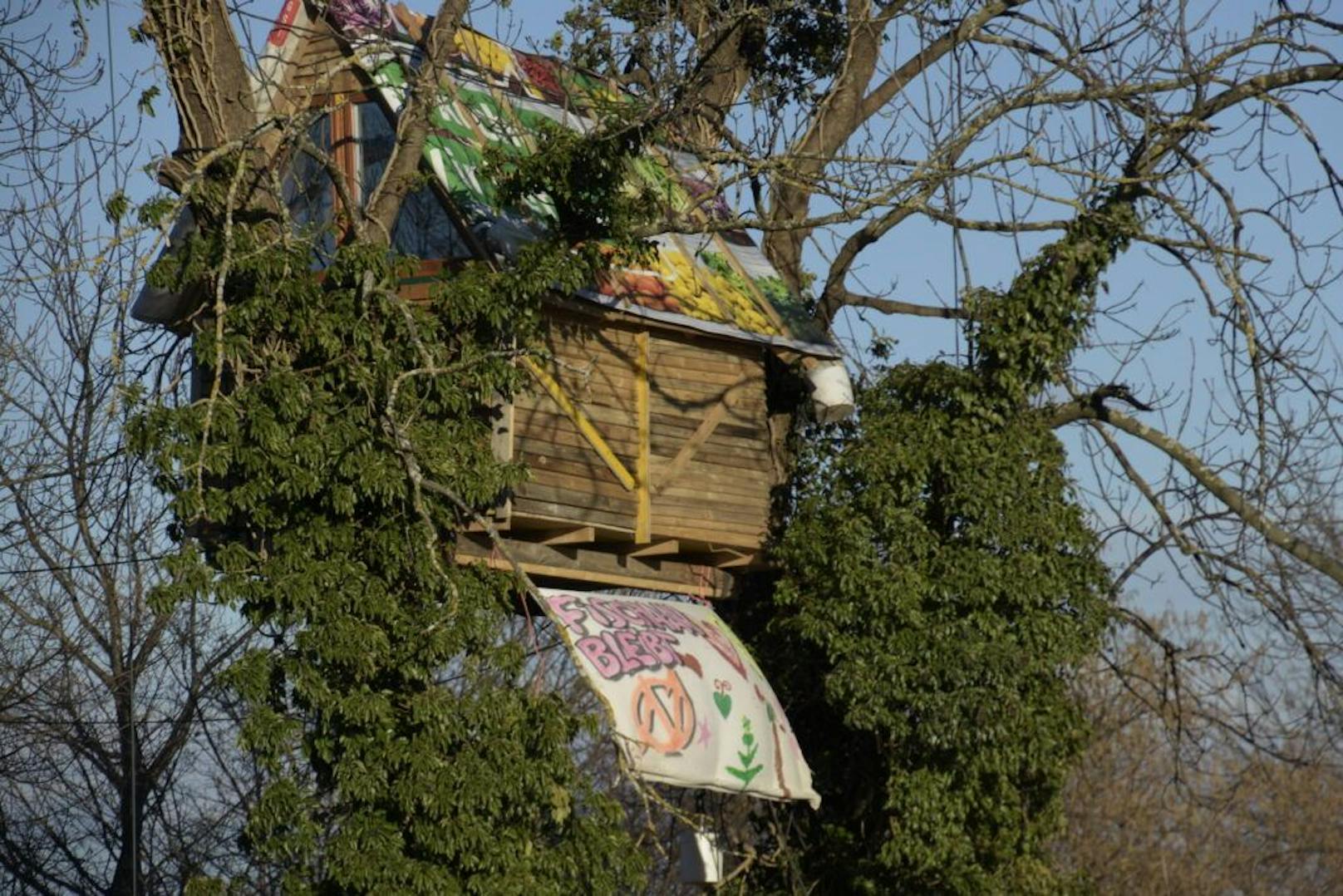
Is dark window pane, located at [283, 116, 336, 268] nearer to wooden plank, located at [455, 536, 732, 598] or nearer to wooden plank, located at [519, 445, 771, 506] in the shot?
wooden plank, located at [519, 445, 771, 506]

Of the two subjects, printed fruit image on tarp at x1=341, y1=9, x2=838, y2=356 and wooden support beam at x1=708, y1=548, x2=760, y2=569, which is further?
wooden support beam at x1=708, y1=548, x2=760, y2=569

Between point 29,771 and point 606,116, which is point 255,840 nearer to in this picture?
point 606,116

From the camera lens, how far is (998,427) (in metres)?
13.5

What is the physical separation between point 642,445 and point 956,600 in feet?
7.41

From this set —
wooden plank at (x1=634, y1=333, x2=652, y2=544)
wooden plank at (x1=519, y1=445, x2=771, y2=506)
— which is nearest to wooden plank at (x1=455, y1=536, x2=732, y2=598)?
wooden plank at (x1=634, y1=333, x2=652, y2=544)

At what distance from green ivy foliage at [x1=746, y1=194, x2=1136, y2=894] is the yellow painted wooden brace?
4.60ft

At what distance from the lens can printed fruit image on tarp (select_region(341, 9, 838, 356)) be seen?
12.4m

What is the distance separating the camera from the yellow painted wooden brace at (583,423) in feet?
40.2

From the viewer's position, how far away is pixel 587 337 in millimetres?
12695

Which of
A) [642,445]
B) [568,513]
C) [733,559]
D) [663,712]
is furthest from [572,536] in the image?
[733,559]

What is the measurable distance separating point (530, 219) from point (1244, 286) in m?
4.66

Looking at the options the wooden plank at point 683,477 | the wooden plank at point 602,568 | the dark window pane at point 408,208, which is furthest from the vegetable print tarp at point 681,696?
the dark window pane at point 408,208

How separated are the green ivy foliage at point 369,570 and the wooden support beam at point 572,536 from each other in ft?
2.44

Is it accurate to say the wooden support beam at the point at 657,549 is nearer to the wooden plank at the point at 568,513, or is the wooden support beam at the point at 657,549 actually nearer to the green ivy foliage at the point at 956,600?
the wooden plank at the point at 568,513
